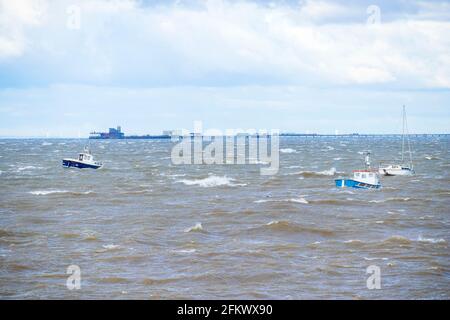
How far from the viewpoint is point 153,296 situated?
27906 mm

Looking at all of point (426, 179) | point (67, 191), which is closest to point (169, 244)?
point (67, 191)

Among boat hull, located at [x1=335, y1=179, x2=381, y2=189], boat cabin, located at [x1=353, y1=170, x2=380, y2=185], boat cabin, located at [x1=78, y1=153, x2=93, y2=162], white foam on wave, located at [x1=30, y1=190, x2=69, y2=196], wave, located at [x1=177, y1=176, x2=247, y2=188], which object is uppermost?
boat cabin, located at [x1=78, y1=153, x2=93, y2=162]

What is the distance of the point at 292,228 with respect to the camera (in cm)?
4478

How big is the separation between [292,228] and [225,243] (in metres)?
7.04

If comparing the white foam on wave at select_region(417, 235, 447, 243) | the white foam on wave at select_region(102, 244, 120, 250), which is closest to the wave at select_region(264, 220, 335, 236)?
the white foam on wave at select_region(417, 235, 447, 243)

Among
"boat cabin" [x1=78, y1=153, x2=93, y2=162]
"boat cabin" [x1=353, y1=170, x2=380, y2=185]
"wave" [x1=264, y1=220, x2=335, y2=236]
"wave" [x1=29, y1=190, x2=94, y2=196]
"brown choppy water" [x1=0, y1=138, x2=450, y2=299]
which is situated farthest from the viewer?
"boat cabin" [x1=78, y1=153, x2=93, y2=162]

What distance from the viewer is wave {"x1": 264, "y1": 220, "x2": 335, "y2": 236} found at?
1713 inches

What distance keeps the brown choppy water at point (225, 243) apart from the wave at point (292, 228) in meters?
0.08

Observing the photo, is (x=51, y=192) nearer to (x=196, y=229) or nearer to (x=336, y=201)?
(x=336, y=201)

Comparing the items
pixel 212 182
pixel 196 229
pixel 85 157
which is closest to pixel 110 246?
pixel 196 229

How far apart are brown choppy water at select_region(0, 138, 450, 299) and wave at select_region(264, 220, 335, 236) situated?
8 cm

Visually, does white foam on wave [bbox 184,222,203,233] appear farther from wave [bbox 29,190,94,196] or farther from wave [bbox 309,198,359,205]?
wave [bbox 29,190,94,196]

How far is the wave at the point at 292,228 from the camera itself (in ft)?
143

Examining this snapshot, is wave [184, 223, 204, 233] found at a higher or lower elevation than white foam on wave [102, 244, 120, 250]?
higher
